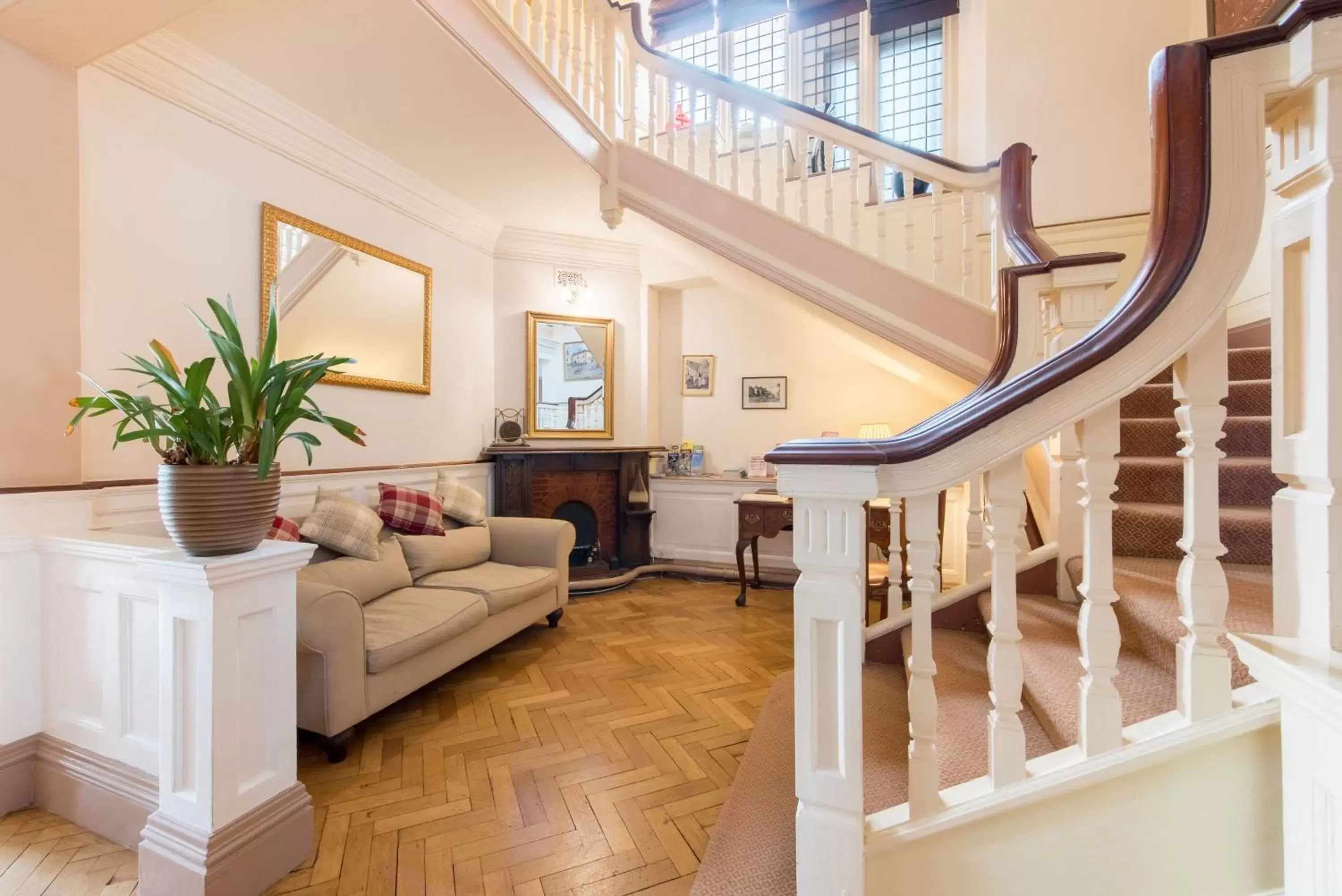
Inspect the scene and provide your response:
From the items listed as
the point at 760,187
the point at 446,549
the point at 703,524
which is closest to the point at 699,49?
the point at 760,187

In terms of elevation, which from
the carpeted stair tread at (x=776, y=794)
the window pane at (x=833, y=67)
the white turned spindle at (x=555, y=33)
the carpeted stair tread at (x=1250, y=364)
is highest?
the window pane at (x=833, y=67)

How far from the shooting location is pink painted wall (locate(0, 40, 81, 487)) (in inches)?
62.6

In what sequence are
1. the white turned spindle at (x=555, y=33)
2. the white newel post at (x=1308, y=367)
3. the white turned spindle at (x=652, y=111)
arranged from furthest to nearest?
the white turned spindle at (x=652, y=111) < the white turned spindle at (x=555, y=33) < the white newel post at (x=1308, y=367)

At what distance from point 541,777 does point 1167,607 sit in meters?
1.77

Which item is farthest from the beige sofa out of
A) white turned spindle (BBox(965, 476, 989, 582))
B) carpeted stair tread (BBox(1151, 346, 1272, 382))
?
carpeted stair tread (BBox(1151, 346, 1272, 382))

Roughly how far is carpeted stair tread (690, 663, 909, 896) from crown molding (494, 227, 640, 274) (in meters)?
3.54

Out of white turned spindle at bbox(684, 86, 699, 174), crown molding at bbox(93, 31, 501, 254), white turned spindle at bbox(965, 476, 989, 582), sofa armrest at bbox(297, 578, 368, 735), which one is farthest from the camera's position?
white turned spindle at bbox(684, 86, 699, 174)

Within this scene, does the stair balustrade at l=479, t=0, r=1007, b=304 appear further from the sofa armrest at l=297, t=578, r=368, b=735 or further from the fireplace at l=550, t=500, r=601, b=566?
the sofa armrest at l=297, t=578, r=368, b=735

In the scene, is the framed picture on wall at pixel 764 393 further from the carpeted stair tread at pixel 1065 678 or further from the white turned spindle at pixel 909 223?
the carpeted stair tread at pixel 1065 678

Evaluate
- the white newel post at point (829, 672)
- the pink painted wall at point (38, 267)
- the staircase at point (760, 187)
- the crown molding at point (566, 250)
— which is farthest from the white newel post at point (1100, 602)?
the crown molding at point (566, 250)

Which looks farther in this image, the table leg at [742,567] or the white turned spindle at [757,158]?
the table leg at [742,567]

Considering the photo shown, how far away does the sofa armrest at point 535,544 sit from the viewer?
309 centimetres

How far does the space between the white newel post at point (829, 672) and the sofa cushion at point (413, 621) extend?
161 centimetres

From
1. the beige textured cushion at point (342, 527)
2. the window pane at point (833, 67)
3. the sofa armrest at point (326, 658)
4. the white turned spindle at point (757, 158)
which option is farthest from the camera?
the window pane at point (833, 67)
